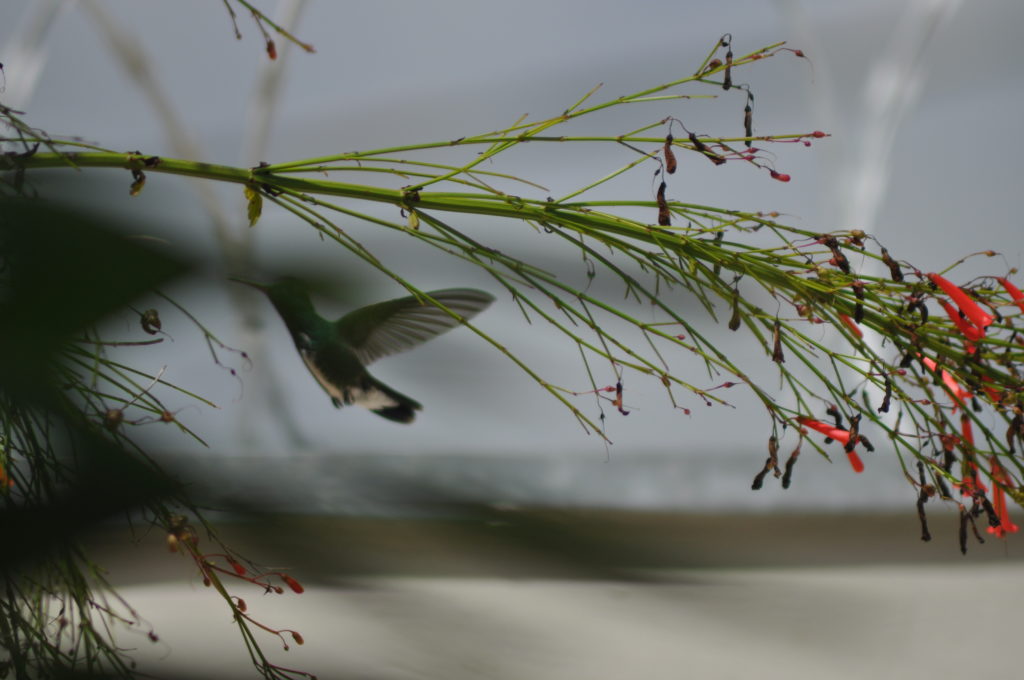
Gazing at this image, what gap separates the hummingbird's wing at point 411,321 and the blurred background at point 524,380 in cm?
2

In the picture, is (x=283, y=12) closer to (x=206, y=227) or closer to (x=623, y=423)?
(x=623, y=423)

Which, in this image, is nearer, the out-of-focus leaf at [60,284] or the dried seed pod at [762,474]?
the out-of-focus leaf at [60,284]

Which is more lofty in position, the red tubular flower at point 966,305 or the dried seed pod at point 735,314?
the red tubular flower at point 966,305

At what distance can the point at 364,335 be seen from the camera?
362 millimetres

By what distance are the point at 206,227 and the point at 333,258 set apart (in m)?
0.02

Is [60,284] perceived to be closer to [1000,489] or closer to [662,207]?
[662,207]

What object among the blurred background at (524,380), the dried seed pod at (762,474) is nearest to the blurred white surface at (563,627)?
the blurred background at (524,380)

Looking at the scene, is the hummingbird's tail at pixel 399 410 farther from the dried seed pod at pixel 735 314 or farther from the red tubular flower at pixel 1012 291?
the red tubular flower at pixel 1012 291

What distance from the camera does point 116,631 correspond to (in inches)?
15.5

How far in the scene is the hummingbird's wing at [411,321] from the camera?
374 millimetres

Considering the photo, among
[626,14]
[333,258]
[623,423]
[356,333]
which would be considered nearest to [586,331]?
[356,333]

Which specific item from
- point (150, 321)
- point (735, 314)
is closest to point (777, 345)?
point (735, 314)

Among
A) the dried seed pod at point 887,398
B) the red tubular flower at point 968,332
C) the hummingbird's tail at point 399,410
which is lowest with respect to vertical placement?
the hummingbird's tail at point 399,410

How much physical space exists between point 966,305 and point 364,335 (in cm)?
22
